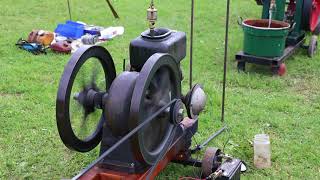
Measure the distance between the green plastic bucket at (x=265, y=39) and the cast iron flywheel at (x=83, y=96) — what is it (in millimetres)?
2587

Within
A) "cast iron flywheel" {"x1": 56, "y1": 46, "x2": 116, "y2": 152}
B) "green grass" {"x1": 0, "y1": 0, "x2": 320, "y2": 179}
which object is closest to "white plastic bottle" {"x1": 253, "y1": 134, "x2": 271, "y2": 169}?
"green grass" {"x1": 0, "y1": 0, "x2": 320, "y2": 179}

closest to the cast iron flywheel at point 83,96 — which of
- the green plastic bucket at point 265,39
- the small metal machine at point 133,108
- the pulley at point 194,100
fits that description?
the small metal machine at point 133,108

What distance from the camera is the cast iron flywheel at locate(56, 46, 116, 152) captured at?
2740 mm

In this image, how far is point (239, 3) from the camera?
9.38m

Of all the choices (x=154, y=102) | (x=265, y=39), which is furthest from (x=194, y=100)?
(x=265, y=39)

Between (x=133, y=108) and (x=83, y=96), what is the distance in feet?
1.80

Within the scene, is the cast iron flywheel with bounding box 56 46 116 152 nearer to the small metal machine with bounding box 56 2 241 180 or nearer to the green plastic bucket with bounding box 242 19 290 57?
the small metal machine with bounding box 56 2 241 180

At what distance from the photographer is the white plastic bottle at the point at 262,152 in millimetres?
Result: 3475

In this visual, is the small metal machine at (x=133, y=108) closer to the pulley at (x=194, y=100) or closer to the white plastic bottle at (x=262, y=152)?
the pulley at (x=194, y=100)

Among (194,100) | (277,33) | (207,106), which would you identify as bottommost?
(207,106)

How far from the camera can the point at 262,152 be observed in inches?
138

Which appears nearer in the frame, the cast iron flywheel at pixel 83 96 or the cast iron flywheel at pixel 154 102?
the cast iron flywheel at pixel 154 102

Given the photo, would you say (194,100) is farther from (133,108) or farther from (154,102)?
(133,108)

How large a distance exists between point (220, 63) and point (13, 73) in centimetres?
245
